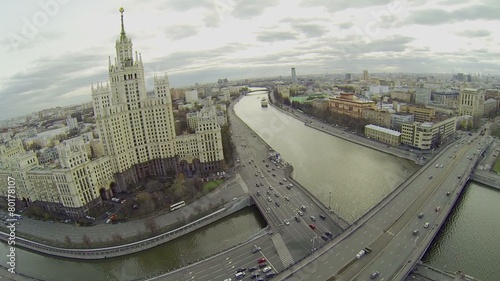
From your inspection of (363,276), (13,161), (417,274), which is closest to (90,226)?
(13,161)

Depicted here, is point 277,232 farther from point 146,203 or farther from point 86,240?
point 86,240

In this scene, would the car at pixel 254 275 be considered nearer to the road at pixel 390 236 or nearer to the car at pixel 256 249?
the road at pixel 390 236

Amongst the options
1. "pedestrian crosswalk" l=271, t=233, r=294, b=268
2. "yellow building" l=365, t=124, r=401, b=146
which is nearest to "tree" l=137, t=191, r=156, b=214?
"pedestrian crosswalk" l=271, t=233, r=294, b=268

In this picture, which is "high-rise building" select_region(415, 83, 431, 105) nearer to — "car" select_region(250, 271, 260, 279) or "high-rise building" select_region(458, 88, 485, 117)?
"high-rise building" select_region(458, 88, 485, 117)

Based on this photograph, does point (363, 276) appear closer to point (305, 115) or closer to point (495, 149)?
point (495, 149)

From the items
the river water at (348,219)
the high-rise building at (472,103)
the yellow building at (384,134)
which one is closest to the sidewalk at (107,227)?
the river water at (348,219)

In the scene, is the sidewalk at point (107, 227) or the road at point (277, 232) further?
the sidewalk at point (107, 227)

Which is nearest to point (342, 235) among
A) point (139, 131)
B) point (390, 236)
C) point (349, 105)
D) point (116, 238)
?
Result: point (390, 236)
